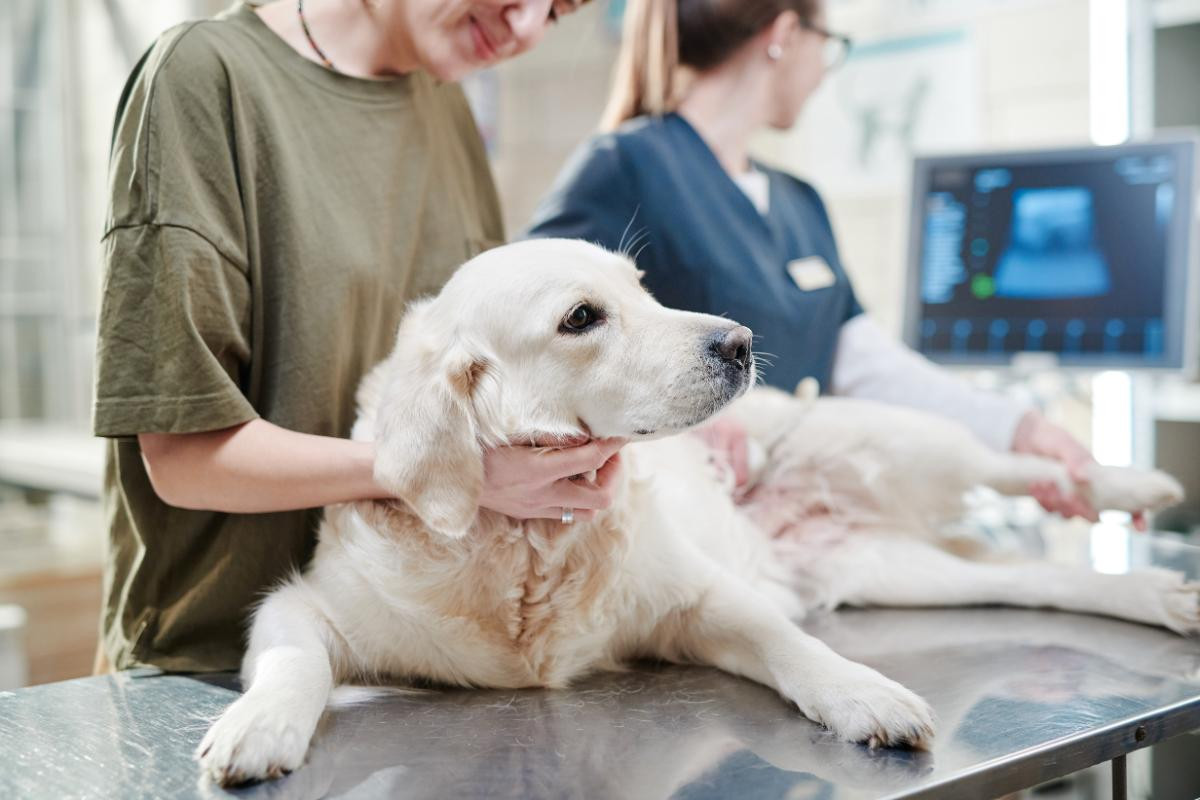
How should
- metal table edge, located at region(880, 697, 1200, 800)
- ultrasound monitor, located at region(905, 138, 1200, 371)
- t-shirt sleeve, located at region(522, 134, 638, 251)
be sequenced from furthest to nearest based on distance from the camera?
ultrasound monitor, located at region(905, 138, 1200, 371) → t-shirt sleeve, located at region(522, 134, 638, 251) → metal table edge, located at region(880, 697, 1200, 800)

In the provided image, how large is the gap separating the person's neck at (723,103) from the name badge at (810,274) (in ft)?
0.66

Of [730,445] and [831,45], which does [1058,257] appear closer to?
[831,45]

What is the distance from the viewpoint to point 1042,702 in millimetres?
985

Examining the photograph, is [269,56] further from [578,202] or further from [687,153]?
[687,153]

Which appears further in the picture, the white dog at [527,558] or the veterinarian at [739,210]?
the veterinarian at [739,210]

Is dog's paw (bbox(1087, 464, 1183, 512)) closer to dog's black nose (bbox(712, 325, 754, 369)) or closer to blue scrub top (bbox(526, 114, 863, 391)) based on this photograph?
blue scrub top (bbox(526, 114, 863, 391))

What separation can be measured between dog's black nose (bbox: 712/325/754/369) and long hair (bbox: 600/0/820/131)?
2.88 feet

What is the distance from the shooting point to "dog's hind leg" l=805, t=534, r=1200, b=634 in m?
1.24

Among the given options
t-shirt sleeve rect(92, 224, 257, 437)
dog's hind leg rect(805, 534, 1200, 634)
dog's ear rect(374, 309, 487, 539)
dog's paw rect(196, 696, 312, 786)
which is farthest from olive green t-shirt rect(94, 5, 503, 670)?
dog's hind leg rect(805, 534, 1200, 634)

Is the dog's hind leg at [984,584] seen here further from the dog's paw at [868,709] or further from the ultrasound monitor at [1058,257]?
the ultrasound monitor at [1058,257]

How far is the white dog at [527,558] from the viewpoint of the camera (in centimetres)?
93

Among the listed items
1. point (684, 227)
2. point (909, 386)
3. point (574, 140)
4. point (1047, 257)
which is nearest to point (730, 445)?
point (684, 227)

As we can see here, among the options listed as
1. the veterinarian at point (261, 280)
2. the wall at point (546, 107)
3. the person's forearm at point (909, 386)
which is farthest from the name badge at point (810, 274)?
the wall at point (546, 107)

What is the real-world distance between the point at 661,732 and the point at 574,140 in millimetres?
2787
